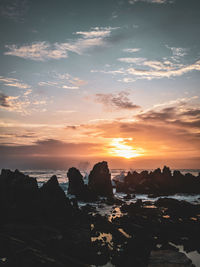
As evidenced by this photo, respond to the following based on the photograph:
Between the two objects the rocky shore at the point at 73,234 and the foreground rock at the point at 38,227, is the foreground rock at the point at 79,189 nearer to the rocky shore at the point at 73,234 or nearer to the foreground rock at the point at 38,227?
the rocky shore at the point at 73,234

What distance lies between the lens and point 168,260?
48.1 feet

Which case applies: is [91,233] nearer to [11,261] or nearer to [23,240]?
[23,240]

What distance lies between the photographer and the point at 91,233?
22.7 meters

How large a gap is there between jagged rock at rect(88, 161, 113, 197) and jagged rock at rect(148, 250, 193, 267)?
53168 millimetres

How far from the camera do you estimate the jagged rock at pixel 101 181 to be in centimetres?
6994

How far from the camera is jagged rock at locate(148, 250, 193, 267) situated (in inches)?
551

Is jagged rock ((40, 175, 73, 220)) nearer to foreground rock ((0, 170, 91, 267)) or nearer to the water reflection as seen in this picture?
foreground rock ((0, 170, 91, 267))

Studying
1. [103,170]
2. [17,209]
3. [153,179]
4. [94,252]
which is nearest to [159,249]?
[94,252]

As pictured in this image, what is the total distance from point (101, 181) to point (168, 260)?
57.6m

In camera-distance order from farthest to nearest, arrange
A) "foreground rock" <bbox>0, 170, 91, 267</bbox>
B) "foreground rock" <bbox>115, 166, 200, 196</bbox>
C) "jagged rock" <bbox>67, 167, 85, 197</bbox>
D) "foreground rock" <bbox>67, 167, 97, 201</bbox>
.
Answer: "foreground rock" <bbox>115, 166, 200, 196</bbox> < "jagged rock" <bbox>67, 167, 85, 197</bbox> < "foreground rock" <bbox>67, 167, 97, 201</bbox> < "foreground rock" <bbox>0, 170, 91, 267</bbox>

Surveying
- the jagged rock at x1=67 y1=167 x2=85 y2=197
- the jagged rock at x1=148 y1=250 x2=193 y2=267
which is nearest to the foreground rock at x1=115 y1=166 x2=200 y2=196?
the jagged rock at x1=67 y1=167 x2=85 y2=197

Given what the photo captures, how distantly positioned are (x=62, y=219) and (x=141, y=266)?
15149 mm

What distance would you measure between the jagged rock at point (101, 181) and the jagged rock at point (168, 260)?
53168mm

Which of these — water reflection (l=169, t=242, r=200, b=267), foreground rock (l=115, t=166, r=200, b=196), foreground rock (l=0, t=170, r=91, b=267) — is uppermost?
foreground rock (l=0, t=170, r=91, b=267)
